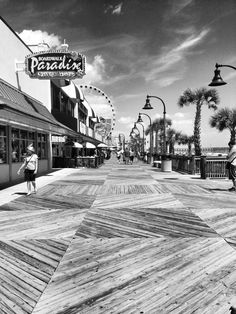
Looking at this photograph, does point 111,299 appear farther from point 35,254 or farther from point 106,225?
point 106,225

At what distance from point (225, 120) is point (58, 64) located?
3258cm

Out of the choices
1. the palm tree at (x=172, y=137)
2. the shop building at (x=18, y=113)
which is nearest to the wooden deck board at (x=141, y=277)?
the shop building at (x=18, y=113)

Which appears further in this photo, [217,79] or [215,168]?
[215,168]

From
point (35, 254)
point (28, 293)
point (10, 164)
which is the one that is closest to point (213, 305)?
point (28, 293)

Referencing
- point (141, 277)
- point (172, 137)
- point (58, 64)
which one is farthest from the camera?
point (172, 137)

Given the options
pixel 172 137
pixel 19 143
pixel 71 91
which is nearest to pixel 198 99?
pixel 71 91

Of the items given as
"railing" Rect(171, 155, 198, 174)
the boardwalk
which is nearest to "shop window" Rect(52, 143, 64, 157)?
"railing" Rect(171, 155, 198, 174)

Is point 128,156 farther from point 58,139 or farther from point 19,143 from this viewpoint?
point 19,143

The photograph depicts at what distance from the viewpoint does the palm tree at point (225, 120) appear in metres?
42.9

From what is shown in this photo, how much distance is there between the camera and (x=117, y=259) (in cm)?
429

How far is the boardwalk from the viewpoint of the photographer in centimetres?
314

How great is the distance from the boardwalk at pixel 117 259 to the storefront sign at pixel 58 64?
1049 centimetres

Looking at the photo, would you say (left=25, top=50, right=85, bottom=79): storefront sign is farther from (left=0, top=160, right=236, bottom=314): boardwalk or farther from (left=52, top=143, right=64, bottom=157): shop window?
(left=52, top=143, right=64, bottom=157): shop window

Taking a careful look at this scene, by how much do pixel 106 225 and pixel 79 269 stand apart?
2148 mm
